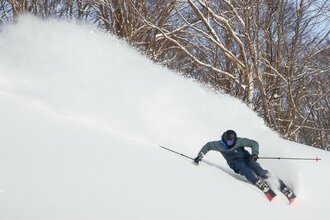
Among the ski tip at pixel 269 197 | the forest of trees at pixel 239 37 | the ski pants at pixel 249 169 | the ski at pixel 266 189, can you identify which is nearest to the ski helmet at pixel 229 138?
the ski pants at pixel 249 169

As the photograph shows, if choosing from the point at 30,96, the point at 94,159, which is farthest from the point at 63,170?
the point at 30,96

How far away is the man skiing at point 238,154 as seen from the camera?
659 cm

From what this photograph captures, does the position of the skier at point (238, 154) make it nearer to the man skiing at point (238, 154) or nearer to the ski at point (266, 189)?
the man skiing at point (238, 154)

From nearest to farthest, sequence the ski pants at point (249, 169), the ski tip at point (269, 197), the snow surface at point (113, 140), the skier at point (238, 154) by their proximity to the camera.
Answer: the snow surface at point (113, 140) → the ski tip at point (269, 197) → the ski pants at point (249, 169) → the skier at point (238, 154)

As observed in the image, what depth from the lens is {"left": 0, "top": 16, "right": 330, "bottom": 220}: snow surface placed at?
13.6 feet

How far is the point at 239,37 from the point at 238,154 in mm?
10815

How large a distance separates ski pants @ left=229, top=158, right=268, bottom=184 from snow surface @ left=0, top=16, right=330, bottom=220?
0.50ft

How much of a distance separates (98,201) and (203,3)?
37.8 feet

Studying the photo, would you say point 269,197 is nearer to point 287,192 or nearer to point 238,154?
point 287,192

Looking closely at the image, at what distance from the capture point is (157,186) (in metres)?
4.84

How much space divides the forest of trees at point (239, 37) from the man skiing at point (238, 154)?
785 centimetres

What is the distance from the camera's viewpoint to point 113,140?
20.9 feet

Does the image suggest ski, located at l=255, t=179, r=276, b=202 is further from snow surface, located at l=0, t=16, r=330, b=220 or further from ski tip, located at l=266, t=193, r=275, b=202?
snow surface, located at l=0, t=16, r=330, b=220

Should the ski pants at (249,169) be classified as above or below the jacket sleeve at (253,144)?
below
